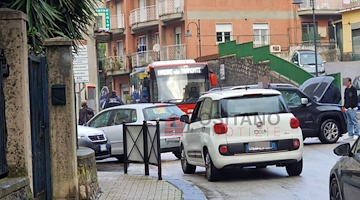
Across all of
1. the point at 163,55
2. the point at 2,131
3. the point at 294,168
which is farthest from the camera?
the point at 163,55

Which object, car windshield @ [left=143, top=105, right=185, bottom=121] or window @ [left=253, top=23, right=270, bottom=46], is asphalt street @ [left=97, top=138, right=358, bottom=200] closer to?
car windshield @ [left=143, top=105, right=185, bottom=121]

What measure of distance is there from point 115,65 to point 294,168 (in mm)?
47512

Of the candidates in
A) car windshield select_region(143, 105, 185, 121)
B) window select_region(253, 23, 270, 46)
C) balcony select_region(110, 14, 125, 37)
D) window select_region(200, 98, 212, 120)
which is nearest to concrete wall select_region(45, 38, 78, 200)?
window select_region(200, 98, 212, 120)

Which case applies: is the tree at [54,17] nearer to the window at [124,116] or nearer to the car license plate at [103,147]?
the car license plate at [103,147]

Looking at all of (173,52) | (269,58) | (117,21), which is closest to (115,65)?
(117,21)

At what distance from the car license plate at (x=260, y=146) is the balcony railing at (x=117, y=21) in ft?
159

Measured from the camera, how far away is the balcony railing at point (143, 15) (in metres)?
56.4

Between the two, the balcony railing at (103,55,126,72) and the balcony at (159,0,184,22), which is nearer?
the balcony at (159,0,184,22)

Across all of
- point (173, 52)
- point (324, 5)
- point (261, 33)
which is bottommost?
point (173, 52)

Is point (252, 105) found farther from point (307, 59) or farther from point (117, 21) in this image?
point (117, 21)

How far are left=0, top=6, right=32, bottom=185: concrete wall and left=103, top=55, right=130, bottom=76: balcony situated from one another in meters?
51.7

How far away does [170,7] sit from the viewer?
53594 mm

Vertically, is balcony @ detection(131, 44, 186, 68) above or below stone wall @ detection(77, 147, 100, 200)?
above

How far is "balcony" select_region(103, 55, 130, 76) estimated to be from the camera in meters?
60.1
